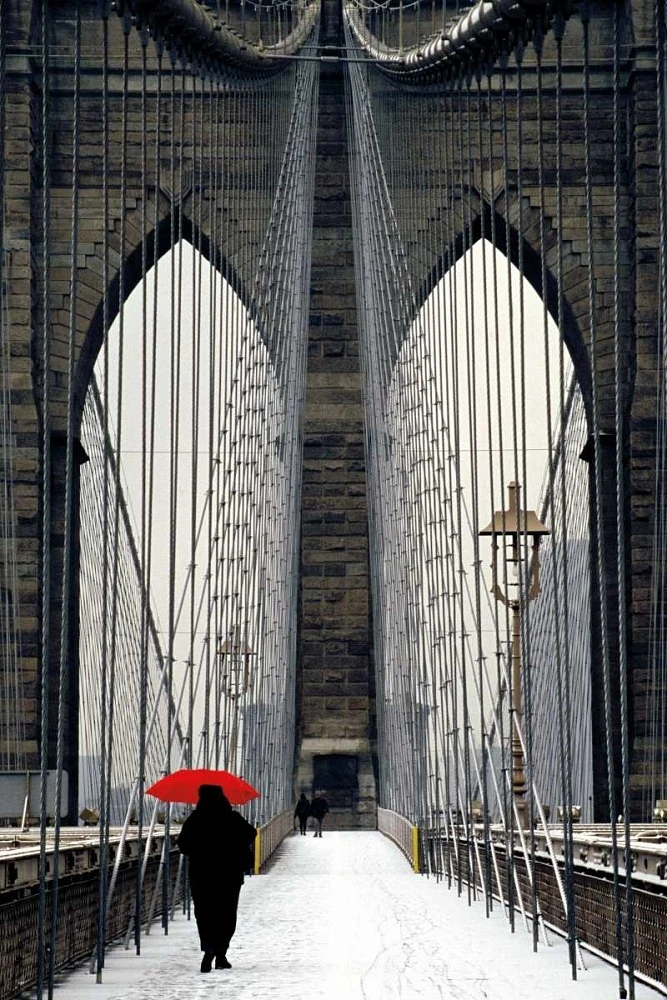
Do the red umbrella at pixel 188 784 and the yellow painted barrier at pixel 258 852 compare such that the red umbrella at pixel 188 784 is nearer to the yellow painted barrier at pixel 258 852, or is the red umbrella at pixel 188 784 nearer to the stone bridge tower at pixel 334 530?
the yellow painted barrier at pixel 258 852

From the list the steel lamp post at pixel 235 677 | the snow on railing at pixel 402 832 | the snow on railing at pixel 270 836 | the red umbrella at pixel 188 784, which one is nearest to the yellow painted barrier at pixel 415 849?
the snow on railing at pixel 402 832

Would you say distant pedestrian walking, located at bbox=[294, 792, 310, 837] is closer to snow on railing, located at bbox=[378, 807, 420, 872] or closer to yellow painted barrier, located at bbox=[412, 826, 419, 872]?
snow on railing, located at bbox=[378, 807, 420, 872]

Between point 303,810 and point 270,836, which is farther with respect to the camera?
point 303,810

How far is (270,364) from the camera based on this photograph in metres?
24.2

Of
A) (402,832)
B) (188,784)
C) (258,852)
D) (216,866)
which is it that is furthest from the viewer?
(402,832)

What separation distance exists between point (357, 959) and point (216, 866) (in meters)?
0.85

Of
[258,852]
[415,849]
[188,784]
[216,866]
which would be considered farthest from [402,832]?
[216,866]

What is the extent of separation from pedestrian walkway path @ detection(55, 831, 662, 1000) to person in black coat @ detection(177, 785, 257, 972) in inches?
6.8

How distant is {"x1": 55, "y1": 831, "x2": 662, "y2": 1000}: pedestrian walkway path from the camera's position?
827cm

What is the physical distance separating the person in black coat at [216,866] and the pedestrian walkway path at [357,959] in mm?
172

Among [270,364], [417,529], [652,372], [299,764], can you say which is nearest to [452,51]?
[417,529]

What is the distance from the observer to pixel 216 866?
950 centimetres

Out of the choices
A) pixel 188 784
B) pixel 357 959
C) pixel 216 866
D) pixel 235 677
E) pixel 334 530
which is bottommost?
pixel 357 959

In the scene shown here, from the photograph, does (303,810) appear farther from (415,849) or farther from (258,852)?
(258,852)
